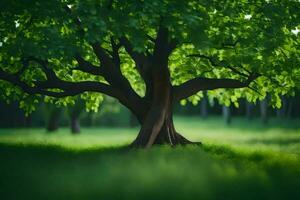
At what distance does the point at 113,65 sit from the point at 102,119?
34564 mm

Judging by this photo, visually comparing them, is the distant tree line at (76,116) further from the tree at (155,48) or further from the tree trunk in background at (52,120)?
the tree at (155,48)

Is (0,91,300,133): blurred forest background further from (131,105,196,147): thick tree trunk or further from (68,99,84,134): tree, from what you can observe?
(131,105,196,147): thick tree trunk

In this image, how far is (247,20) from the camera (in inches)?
772

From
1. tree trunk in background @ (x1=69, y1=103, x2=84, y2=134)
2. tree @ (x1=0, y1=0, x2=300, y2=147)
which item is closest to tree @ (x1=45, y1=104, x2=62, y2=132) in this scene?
tree trunk in background @ (x1=69, y1=103, x2=84, y2=134)

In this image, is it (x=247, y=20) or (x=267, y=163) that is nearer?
(x=267, y=163)

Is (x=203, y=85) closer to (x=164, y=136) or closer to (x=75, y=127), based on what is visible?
(x=164, y=136)

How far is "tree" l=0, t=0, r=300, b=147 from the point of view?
51.9ft

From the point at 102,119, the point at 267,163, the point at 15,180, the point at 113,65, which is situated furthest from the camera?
the point at 102,119

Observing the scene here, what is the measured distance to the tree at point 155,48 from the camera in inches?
623

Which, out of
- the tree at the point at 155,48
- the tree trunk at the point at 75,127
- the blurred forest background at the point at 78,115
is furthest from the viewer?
the blurred forest background at the point at 78,115

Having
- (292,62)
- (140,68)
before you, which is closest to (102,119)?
(140,68)

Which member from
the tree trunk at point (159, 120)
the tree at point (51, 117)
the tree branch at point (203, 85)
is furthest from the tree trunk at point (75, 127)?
the tree branch at point (203, 85)

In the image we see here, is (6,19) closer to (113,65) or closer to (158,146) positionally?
(113,65)

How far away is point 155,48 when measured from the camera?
20984mm
